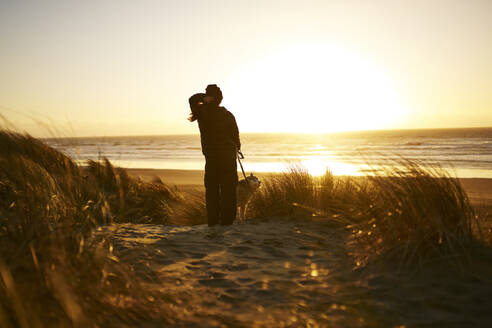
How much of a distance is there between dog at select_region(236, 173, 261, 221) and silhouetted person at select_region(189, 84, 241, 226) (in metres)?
0.48

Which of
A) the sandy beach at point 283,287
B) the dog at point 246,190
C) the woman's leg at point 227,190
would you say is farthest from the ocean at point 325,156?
the woman's leg at point 227,190

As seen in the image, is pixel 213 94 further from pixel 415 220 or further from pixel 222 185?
pixel 415 220

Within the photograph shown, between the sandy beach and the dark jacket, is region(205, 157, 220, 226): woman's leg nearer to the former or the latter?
the dark jacket

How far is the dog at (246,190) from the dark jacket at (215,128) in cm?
78

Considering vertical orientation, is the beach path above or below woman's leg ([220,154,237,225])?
below

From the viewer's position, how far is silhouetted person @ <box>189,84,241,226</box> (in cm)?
503

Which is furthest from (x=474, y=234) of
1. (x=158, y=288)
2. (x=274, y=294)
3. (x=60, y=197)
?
(x=60, y=197)

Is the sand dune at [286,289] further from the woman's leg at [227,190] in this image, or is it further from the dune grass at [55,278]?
the woman's leg at [227,190]

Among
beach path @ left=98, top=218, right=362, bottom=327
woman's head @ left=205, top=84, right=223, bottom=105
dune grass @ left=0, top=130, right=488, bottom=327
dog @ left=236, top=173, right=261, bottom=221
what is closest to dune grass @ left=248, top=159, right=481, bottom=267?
dune grass @ left=0, top=130, right=488, bottom=327

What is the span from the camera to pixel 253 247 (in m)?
3.91

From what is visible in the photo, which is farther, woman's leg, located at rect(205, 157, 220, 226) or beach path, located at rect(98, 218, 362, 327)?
woman's leg, located at rect(205, 157, 220, 226)

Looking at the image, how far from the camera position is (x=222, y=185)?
5148 millimetres

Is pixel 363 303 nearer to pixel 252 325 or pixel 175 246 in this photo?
pixel 252 325

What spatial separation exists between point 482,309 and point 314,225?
2630 mm
